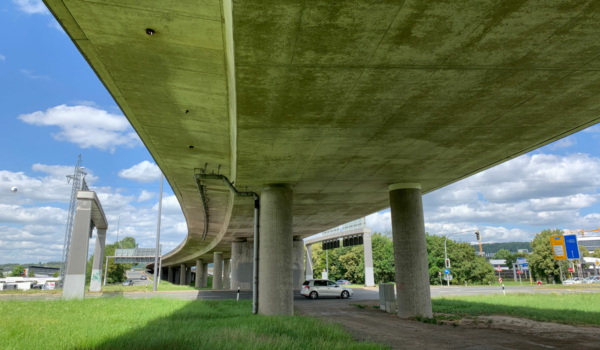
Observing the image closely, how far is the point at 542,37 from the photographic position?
619cm

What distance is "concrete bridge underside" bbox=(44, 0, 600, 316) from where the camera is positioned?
18.8ft

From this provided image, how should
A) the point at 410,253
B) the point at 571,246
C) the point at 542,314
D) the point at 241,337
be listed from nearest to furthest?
1. the point at 241,337
2. the point at 542,314
3. the point at 410,253
4. the point at 571,246

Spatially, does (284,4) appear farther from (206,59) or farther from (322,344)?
(322,344)

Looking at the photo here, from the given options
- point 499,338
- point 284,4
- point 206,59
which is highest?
point 206,59

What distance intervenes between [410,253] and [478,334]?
16.5 feet

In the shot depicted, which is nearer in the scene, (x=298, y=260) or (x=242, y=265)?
(x=242, y=265)

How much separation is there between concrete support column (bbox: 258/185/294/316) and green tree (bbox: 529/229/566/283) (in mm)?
67612

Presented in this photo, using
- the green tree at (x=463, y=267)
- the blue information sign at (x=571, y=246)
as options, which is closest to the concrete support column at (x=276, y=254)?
the blue information sign at (x=571, y=246)

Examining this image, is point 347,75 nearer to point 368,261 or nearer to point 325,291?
point 325,291

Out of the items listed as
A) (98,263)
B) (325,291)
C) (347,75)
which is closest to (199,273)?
(98,263)

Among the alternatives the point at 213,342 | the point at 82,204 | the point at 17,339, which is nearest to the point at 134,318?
the point at 17,339

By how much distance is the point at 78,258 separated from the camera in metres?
25.4

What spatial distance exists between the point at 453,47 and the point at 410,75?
112 cm

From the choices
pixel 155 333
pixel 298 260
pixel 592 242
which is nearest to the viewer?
pixel 155 333
